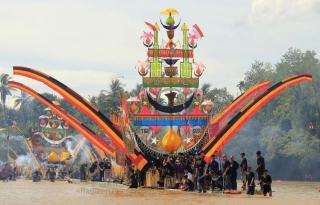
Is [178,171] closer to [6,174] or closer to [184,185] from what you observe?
[184,185]

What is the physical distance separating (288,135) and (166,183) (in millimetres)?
40301

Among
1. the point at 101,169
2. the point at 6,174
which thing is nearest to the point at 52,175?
the point at 6,174

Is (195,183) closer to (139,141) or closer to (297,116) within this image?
(139,141)

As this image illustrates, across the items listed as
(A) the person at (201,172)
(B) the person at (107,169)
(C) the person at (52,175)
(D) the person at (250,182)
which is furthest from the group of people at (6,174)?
(D) the person at (250,182)

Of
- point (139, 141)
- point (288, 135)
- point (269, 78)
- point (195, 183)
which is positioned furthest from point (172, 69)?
point (269, 78)

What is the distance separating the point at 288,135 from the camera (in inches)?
3012

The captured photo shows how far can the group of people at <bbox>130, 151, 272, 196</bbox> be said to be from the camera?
31469 millimetres

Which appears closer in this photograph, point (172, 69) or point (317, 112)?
point (172, 69)

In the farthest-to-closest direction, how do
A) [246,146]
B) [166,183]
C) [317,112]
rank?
[246,146]
[317,112]
[166,183]

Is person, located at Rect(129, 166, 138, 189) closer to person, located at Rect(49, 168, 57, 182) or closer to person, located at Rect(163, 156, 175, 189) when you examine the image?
person, located at Rect(163, 156, 175, 189)

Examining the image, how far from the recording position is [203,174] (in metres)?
34.1

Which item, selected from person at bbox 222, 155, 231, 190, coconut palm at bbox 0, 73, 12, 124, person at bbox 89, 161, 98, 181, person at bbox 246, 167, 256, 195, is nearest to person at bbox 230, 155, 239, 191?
person at bbox 222, 155, 231, 190

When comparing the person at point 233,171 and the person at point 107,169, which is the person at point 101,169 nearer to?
the person at point 107,169

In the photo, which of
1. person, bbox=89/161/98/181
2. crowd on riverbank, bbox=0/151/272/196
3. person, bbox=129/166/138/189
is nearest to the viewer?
crowd on riverbank, bbox=0/151/272/196
